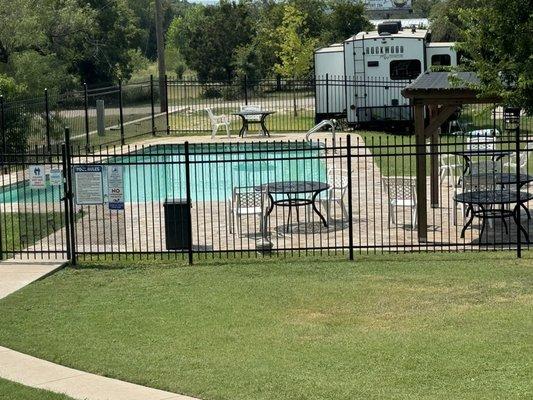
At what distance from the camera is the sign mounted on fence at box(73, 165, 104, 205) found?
14500 mm

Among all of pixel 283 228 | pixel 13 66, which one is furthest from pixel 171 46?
pixel 283 228

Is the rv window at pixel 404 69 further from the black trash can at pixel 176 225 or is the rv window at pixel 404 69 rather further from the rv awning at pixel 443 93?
the black trash can at pixel 176 225

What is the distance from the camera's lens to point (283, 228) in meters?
16.8

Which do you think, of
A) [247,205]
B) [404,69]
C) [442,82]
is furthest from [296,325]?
[404,69]

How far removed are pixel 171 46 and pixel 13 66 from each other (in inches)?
1891

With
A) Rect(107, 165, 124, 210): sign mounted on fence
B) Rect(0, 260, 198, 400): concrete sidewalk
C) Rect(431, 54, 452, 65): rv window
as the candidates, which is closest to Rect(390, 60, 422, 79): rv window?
Rect(431, 54, 452, 65): rv window

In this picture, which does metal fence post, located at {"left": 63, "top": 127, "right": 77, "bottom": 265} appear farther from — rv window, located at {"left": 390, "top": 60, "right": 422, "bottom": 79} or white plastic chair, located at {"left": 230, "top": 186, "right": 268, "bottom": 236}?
rv window, located at {"left": 390, "top": 60, "right": 422, "bottom": 79}

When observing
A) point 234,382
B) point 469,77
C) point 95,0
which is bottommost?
point 234,382

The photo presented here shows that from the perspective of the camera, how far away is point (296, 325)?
425 inches

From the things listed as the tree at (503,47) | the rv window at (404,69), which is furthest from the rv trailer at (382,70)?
the tree at (503,47)

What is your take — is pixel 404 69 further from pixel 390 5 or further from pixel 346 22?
pixel 390 5

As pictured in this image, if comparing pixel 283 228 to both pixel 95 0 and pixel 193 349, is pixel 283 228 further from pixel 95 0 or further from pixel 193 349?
pixel 95 0

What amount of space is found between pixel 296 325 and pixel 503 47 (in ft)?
16.8

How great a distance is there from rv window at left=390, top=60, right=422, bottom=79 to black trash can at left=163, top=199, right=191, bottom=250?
19.1 m
